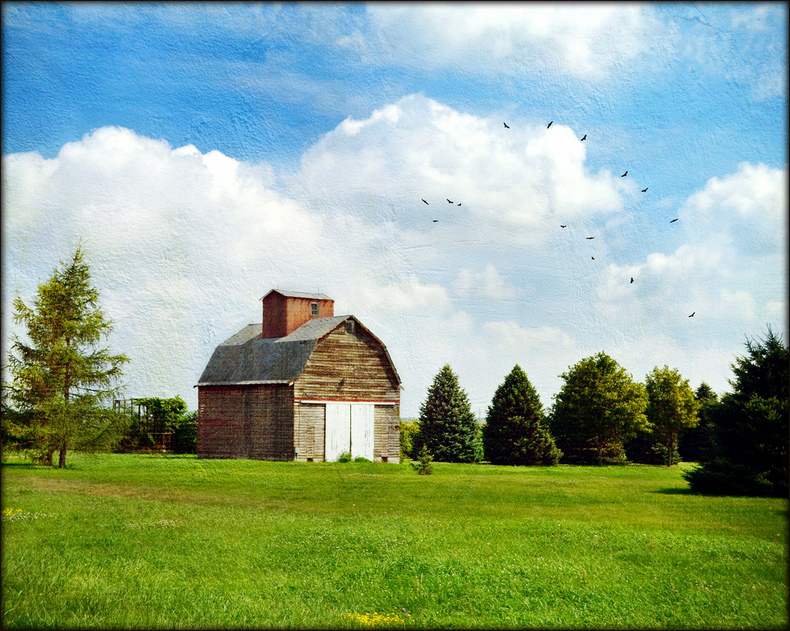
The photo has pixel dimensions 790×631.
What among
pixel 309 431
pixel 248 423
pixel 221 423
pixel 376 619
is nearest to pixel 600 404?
pixel 309 431

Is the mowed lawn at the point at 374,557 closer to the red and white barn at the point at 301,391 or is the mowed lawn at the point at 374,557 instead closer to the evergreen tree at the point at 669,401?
the red and white barn at the point at 301,391

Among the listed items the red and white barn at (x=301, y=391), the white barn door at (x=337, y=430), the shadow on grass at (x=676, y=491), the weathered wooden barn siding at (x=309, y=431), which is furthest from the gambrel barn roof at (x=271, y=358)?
the shadow on grass at (x=676, y=491)

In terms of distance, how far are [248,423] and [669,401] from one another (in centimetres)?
1890

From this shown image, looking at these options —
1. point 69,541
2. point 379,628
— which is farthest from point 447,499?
point 379,628

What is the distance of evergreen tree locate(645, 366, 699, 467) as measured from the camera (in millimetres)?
33156

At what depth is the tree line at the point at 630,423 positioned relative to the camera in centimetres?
2173

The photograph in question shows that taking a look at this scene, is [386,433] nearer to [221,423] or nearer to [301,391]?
[301,391]

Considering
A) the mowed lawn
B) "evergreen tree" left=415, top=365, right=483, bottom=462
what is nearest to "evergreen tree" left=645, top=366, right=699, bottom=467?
the mowed lawn

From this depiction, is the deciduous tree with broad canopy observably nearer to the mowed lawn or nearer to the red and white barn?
the red and white barn

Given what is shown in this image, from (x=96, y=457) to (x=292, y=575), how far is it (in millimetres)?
14489

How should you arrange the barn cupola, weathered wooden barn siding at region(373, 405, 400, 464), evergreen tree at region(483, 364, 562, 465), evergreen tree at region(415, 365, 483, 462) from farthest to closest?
evergreen tree at region(415, 365, 483, 462), evergreen tree at region(483, 364, 562, 465), the barn cupola, weathered wooden barn siding at region(373, 405, 400, 464)

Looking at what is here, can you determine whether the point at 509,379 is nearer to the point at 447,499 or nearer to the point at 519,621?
the point at 447,499

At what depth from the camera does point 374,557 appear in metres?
12.5

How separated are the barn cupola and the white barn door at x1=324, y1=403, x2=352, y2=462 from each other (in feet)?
13.7
